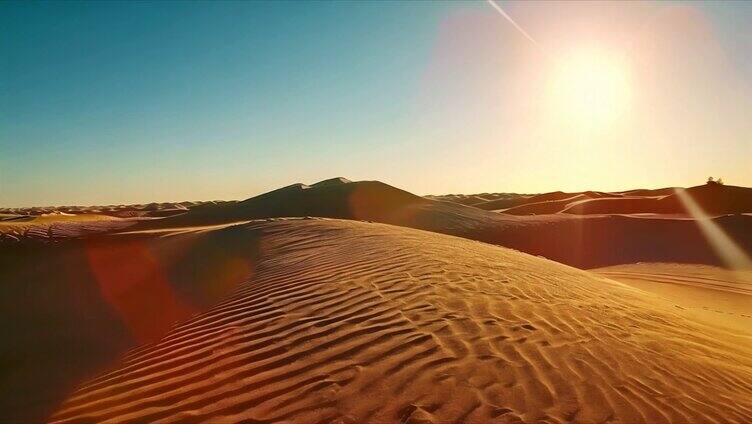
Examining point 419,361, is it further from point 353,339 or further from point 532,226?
point 532,226

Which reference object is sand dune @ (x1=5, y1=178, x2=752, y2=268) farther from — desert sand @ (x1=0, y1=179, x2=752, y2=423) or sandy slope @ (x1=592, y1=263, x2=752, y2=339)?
desert sand @ (x1=0, y1=179, x2=752, y2=423)

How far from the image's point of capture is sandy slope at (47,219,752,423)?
3.57 meters

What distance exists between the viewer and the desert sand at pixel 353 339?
3.67 meters

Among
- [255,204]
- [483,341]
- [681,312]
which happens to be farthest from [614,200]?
[483,341]

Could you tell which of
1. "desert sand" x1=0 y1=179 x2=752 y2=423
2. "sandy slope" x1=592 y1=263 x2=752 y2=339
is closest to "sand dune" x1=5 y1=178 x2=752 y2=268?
Answer: "sandy slope" x1=592 y1=263 x2=752 y2=339

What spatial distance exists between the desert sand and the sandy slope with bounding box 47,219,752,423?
2 cm

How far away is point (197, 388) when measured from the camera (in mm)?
3895

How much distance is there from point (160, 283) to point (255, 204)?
21.8 metres

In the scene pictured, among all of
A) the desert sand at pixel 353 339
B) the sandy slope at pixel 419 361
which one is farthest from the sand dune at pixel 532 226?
the sandy slope at pixel 419 361

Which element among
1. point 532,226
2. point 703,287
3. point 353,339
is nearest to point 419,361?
point 353,339

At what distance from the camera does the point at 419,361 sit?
4211mm

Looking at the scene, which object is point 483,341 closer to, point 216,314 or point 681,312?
point 216,314

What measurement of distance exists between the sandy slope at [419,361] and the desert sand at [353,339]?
0.02m

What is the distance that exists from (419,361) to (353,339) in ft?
2.58
